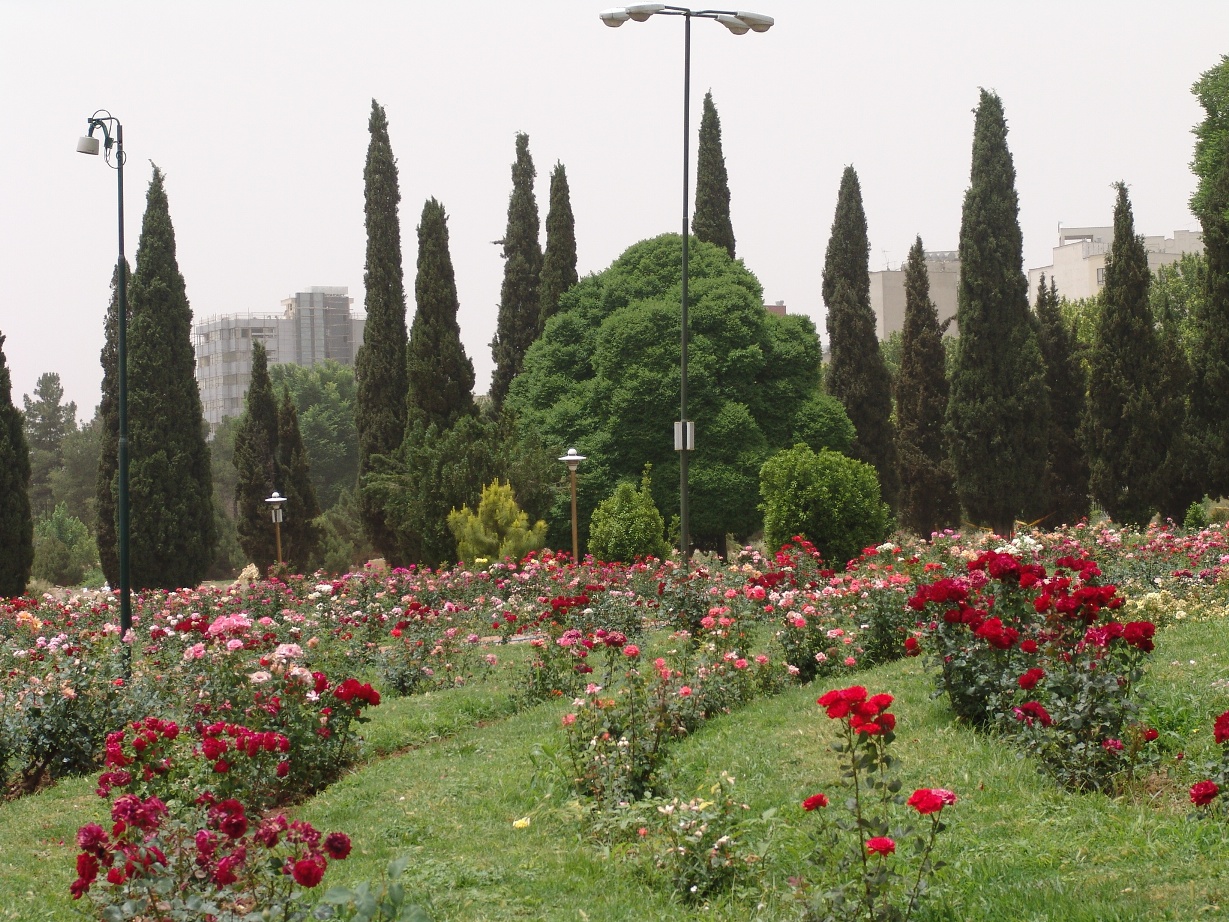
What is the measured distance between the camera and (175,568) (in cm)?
2953

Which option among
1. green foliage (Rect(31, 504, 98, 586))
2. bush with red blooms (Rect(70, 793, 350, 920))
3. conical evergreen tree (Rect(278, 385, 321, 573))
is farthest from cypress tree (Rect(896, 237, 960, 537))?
bush with red blooms (Rect(70, 793, 350, 920))

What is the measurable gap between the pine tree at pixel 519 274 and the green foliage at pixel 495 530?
45.4 ft

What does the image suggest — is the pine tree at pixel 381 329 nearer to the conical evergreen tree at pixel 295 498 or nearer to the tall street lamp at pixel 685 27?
the conical evergreen tree at pixel 295 498

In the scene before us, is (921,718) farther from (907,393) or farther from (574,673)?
(907,393)

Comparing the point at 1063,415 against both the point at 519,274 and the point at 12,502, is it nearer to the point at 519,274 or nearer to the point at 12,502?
the point at 519,274

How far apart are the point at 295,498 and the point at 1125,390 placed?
2302 centimetres

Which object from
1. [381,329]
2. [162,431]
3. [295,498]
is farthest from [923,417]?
[162,431]

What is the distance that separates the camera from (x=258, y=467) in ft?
119

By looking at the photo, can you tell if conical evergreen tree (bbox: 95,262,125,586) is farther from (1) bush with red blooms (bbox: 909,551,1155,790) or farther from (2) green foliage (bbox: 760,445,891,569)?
(1) bush with red blooms (bbox: 909,551,1155,790)

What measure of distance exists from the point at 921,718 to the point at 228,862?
4.93m

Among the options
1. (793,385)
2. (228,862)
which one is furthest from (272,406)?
(228,862)

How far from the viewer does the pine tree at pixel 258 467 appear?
35.5 metres

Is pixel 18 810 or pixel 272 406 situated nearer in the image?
pixel 18 810

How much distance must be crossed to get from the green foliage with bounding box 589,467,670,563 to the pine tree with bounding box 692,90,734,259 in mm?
14375
